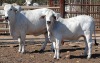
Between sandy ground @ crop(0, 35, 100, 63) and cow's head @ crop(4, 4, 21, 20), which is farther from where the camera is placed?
cow's head @ crop(4, 4, 21, 20)

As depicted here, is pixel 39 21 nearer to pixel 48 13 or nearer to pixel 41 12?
pixel 41 12

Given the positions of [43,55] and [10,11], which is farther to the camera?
[43,55]

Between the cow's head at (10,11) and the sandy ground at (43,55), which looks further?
the cow's head at (10,11)

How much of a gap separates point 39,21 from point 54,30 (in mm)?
1556

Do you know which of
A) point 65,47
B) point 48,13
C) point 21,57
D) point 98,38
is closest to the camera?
point 48,13

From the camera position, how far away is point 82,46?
45.1ft

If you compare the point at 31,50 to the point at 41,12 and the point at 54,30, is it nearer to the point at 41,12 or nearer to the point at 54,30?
the point at 41,12

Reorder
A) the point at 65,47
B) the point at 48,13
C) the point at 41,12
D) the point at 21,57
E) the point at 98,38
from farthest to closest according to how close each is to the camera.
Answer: the point at 98,38
the point at 65,47
the point at 41,12
the point at 21,57
the point at 48,13

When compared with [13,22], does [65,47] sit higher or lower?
Answer: lower

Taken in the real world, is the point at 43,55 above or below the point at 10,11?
below

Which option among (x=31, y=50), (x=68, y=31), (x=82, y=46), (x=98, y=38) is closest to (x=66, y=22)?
(x=68, y=31)

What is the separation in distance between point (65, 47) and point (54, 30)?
119 inches

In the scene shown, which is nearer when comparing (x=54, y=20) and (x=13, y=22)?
(x=54, y=20)

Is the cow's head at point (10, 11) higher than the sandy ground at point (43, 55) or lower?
higher
